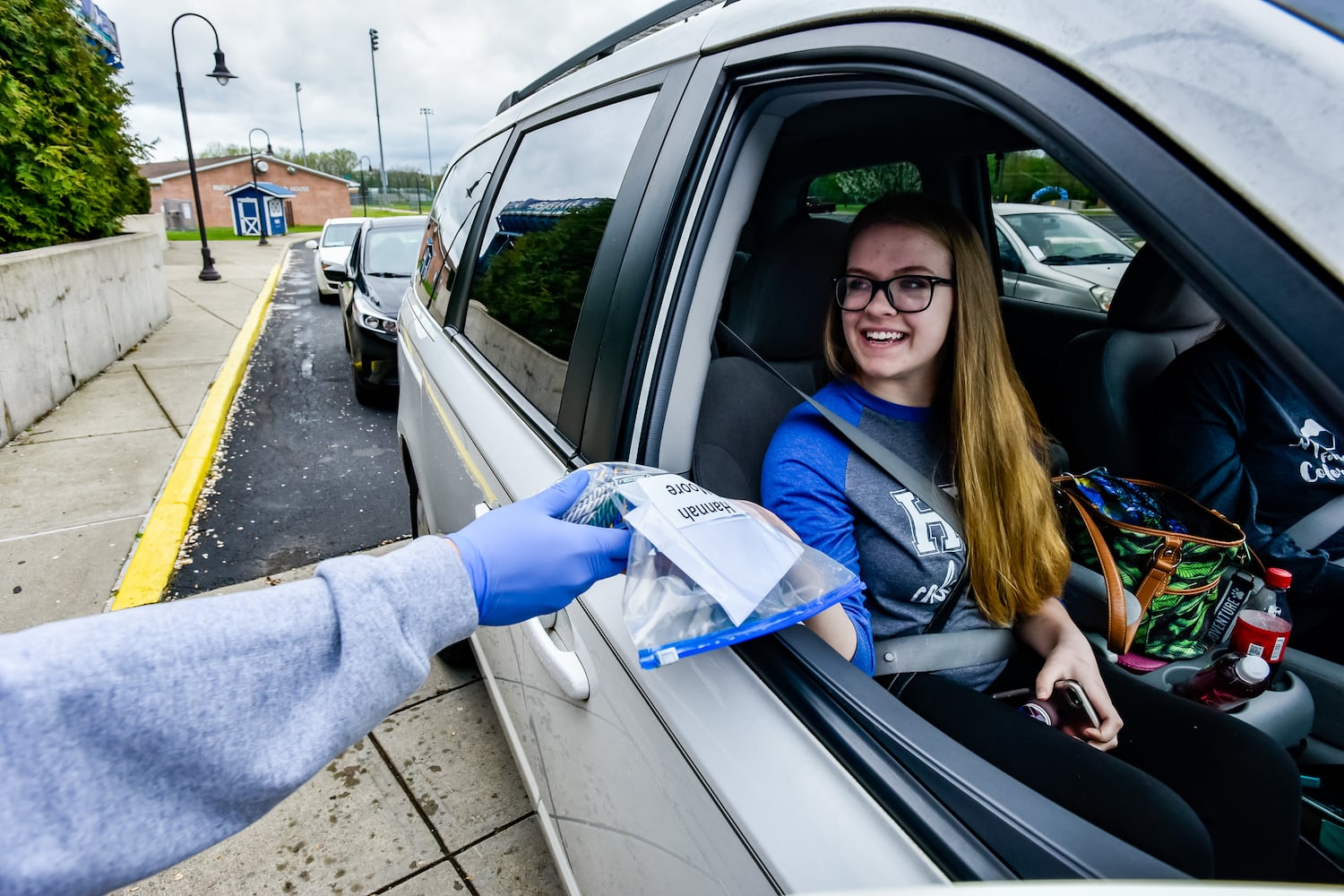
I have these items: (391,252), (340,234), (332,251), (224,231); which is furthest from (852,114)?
(224,231)

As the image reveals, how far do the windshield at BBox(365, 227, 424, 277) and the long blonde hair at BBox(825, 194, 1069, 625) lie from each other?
680 centimetres

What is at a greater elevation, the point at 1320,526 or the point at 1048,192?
the point at 1048,192

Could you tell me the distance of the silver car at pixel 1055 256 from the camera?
13.7ft

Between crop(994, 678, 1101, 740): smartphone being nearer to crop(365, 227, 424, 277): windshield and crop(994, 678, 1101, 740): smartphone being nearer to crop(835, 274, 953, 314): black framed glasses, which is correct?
crop(835, 274, 953, 314): black framed glasses

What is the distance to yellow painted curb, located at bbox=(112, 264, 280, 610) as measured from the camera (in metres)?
3.44

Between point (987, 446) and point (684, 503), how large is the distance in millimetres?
857

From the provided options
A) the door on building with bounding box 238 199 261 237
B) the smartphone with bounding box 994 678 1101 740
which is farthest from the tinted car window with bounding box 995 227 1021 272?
the door on building with bounding box 238 199 261 237

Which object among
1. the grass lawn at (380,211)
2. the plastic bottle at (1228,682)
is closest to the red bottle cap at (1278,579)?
the plastic bottle at (1228,682)

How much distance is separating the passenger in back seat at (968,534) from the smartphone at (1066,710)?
0.02m

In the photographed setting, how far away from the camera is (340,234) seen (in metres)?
14.6

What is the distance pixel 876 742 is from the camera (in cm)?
85

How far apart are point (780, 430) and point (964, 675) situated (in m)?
0.61

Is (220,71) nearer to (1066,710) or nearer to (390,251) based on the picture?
(390,251)

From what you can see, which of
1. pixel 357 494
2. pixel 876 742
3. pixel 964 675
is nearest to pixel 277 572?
pixel 357 494
